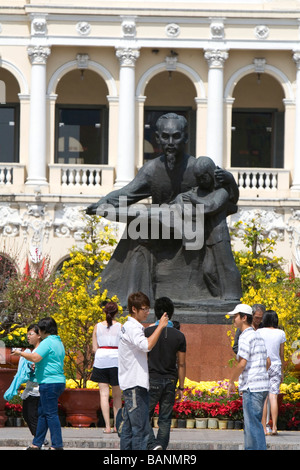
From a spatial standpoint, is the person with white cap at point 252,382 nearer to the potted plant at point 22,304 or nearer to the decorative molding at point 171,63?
the potted plant at point 22,304

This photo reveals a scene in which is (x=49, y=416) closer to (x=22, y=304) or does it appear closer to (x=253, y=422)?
(x=253, y=422)

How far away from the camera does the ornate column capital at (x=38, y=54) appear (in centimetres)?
4762

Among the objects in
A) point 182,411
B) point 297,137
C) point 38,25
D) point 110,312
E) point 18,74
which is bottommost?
point 182,411

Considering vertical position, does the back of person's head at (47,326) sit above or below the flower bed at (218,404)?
above

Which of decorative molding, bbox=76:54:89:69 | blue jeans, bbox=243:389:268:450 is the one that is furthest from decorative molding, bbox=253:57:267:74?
blue jeans, bbox=243:389:268:450

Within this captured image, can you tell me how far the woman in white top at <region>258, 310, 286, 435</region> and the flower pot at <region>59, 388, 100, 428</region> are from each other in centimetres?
224

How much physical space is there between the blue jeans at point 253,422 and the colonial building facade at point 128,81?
31.2 meters

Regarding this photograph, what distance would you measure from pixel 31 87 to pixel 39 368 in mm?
32894

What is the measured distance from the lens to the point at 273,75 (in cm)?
4844

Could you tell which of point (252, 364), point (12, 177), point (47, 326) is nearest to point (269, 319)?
point (252, 364)

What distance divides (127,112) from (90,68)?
197 centimetres

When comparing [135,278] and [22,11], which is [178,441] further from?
[22,11]

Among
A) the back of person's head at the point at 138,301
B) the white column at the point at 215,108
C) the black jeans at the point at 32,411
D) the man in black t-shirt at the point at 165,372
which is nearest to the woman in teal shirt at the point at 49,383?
the black jeans at the point at 32,411
